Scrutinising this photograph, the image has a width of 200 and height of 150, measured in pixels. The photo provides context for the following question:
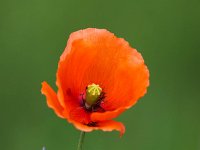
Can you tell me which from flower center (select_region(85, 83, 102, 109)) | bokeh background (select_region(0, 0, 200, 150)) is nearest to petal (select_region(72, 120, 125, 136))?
flower center (select_region(85, 83, 102, 109))

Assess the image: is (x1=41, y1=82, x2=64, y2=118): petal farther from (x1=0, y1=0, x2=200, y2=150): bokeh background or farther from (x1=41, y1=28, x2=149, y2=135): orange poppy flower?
(x1=0, y1=0, x2=200, y2=150): bokeh background

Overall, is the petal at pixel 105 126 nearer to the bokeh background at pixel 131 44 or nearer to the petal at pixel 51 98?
the petal at pixel 51 98

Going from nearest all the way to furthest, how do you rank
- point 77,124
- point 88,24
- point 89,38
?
point 77,124, point 89,38, point 88,24

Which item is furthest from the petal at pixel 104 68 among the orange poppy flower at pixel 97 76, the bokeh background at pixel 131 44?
the bokeh background at pixel 131 44
